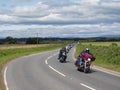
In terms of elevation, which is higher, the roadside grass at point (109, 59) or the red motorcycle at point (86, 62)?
the red motorcycle at point (86, 62)

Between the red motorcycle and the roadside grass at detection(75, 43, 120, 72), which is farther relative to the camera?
the roadside grass at detection(75, 43, 120, 72)

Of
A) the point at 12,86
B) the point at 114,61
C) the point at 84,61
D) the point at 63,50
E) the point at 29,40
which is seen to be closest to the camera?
the point at 12,86

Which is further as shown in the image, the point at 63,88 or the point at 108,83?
the point at 108,83

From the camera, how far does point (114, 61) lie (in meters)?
32.3

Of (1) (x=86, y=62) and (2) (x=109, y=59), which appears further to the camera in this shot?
(2) (x=109, y=59)

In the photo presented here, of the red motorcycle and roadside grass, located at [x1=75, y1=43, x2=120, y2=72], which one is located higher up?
the red motorcycle

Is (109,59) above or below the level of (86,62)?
below

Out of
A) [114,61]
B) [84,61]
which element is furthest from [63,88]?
[114,61]

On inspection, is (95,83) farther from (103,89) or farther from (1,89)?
(1,89)

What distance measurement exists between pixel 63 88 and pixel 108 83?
3.01 meters

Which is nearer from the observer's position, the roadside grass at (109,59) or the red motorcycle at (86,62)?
the red motorcycle at (86,62)

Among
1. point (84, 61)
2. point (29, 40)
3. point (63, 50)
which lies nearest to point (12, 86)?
point (84, 61)

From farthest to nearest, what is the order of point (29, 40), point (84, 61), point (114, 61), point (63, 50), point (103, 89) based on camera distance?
point (29, 40) → point (63, 50) → point (114, 61) → point (84, 61) → point (103, 89)

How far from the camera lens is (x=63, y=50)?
1490 inches
